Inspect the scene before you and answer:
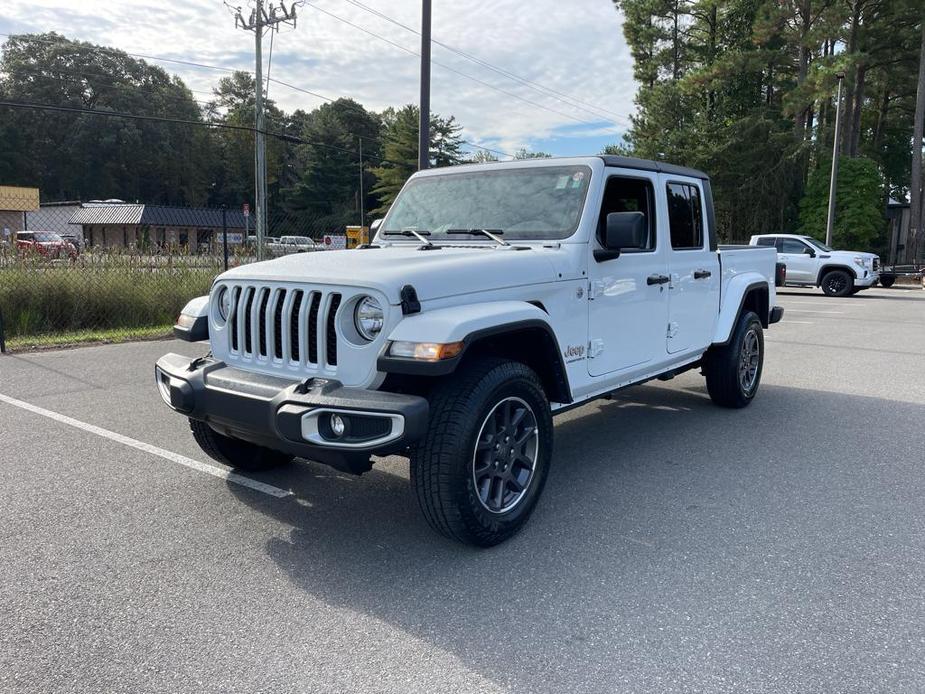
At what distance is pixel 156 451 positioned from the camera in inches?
203

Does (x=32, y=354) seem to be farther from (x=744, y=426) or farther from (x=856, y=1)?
(x=856, y=1)

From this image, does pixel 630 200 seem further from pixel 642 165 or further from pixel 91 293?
pixel 91 293

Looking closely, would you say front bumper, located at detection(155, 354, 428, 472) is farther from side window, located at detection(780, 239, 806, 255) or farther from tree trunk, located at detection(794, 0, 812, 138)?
tree trunk, located at detection(794, 0, 812, 138)

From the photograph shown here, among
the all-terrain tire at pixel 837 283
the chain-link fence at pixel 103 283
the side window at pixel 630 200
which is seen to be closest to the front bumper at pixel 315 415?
the side window at pixel 630 200

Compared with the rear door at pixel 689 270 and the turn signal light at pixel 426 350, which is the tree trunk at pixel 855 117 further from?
the turn signal light at pixel 426 350

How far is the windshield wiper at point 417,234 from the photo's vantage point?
15.2 ft

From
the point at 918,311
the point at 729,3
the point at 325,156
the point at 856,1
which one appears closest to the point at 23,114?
the point at 325,156

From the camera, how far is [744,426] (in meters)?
6.04

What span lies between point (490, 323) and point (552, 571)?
3.88 ft

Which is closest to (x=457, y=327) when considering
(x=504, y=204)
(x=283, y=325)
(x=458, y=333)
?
(x=458, y=333)

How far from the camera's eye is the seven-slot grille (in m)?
3.43

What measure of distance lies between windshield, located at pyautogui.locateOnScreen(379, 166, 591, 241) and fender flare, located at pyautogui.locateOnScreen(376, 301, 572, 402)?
0.88 metres

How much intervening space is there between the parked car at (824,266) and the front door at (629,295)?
1664cm

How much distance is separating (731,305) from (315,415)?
4.24m
